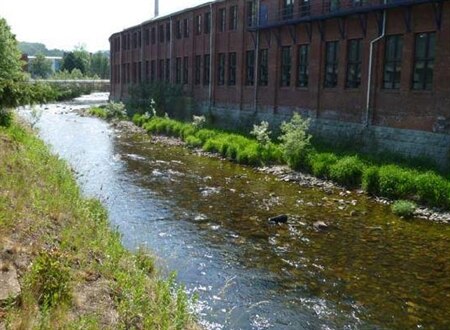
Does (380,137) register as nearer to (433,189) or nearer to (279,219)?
(433,189)

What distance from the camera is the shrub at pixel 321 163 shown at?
2027cm

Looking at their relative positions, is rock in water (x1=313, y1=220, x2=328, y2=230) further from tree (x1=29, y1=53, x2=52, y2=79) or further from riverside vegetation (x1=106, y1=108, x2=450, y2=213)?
tree (x1=29, y1=53, x2=52, y2=79)

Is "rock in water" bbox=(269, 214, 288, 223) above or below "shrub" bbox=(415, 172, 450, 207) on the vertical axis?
below

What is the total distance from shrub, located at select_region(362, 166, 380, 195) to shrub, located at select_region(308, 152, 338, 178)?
2.15 m

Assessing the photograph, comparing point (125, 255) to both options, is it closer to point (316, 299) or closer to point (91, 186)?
point (316, 299)

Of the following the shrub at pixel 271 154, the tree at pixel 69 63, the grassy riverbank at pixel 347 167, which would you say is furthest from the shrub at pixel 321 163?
the tree at pixel 69 63

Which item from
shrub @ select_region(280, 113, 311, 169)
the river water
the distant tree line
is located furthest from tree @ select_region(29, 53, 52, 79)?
shrub @ select_region(280, 113, 311, 169)

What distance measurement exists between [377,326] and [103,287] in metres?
4.33

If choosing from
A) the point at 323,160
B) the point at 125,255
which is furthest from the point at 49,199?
the point at 323,160

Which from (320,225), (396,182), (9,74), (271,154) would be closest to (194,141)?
(271,154)

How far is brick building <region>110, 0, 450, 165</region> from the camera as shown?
792 inches

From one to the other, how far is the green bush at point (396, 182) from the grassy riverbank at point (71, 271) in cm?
974

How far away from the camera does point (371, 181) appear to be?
17.9 metres

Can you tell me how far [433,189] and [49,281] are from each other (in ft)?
41.4
